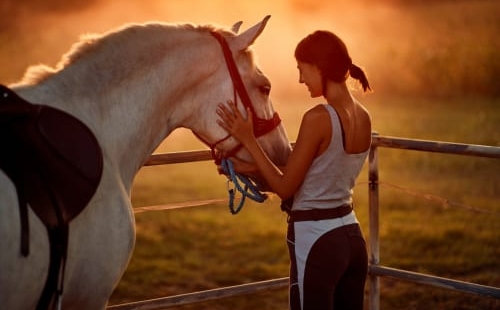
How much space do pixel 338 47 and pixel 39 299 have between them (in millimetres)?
1424

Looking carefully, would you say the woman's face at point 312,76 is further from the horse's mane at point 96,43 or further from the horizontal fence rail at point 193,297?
the horizontal fence rail at point 193,297

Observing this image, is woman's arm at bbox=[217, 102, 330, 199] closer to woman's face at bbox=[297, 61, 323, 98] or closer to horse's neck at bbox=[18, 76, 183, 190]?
woman's face at bbox=[297, 61, 323, 98]

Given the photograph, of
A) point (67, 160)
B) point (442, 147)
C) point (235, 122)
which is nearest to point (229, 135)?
point (235, 122)

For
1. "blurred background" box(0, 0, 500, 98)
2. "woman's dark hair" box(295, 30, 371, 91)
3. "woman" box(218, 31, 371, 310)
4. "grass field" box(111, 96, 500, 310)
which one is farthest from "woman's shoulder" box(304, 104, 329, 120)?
"blurred background" box(0, 0, 500, 98)

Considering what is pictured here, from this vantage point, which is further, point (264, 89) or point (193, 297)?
point (193, 297)

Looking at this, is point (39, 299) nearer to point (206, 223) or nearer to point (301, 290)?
point (301, 290)

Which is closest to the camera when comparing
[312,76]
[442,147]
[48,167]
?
[48,167]

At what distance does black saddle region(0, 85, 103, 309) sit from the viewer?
9.30ft

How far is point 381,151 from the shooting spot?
13422mm

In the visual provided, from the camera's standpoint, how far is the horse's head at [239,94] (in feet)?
11.3

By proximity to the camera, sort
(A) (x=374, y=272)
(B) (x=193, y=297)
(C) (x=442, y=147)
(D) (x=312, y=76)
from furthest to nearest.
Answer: (A) (x=374, y=272), (C) (x=442, y=147), (B) (x=193, y=297), (D) (x=312, y=76)

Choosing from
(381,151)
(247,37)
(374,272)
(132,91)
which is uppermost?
(247,37)

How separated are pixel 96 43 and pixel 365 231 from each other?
6.10 meters

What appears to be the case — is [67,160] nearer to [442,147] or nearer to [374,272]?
[442,147]
